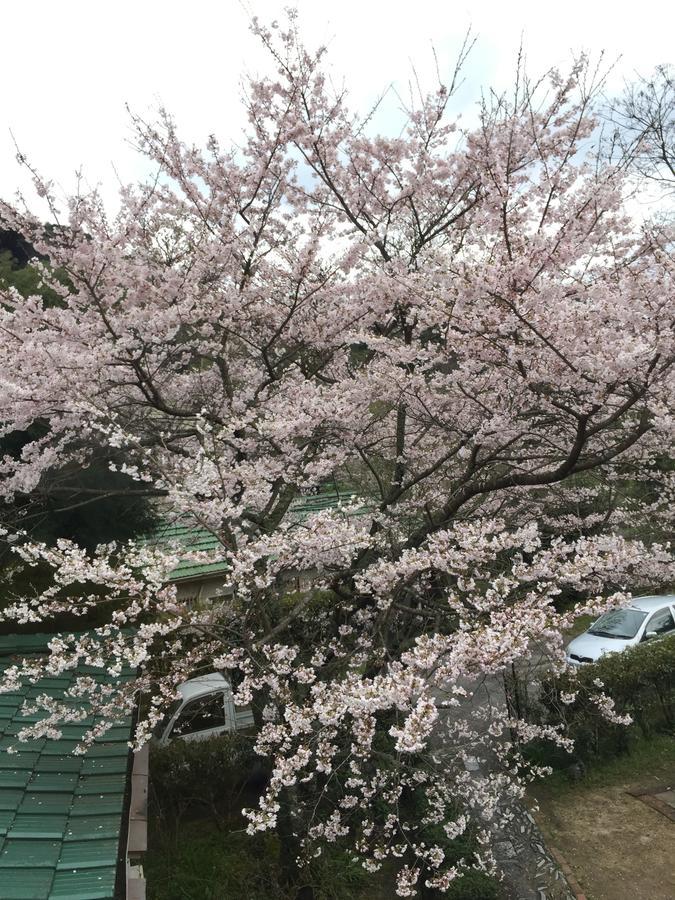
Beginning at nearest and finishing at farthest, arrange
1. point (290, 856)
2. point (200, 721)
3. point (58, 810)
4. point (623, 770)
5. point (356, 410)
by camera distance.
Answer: point (58, 810), point (290, 856), point (356, 410), point (623, 770), point (200, 721)

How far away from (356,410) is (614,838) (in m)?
4.90

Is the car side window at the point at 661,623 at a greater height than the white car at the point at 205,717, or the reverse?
the car side window at the point at 661,623

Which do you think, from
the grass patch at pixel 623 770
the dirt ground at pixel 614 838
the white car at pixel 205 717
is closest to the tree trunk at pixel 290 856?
the white car at pixel 205 717

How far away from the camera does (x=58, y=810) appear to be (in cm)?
282

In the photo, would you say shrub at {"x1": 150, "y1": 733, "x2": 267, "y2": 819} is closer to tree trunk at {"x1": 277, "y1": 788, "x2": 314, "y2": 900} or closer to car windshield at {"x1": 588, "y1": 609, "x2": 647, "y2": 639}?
tree trunk at {"x1": 277, "y1": 788, "x2": 314, "y2": 900}

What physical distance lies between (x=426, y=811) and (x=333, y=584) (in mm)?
2247

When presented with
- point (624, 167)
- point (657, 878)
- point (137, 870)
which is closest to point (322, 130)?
point (624, 167)

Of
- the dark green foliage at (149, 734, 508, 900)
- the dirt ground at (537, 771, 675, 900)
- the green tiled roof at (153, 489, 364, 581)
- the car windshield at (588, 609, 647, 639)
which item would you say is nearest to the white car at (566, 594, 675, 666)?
the car windshield at (588, 609, 647, 639)

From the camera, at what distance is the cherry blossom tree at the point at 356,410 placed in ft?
12.4

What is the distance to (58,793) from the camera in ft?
9.87

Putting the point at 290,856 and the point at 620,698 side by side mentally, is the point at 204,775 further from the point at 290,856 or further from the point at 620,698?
the point at 620,698

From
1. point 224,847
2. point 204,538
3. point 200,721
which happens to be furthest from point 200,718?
point 204,538

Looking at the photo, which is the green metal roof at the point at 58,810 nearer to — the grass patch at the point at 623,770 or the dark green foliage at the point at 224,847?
the dark green foliage at the point at 224,847

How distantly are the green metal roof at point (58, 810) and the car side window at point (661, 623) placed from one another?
790 cm
